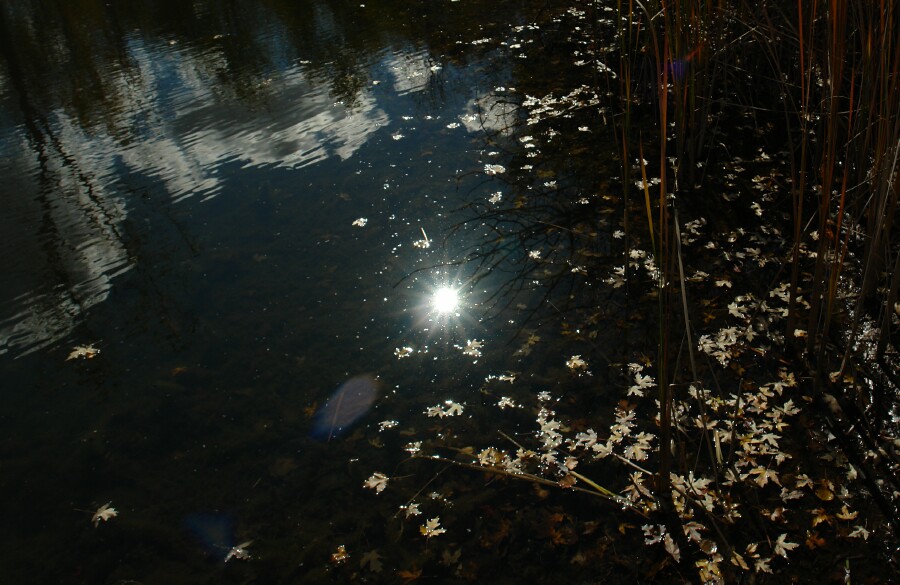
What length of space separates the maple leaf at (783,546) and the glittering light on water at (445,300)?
107 inches

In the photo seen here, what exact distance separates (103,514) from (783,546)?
3.67 metres

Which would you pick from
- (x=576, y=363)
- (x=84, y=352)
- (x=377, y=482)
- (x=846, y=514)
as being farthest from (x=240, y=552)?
(x=846, y=514)

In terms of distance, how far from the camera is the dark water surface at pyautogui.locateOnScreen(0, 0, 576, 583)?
142 inches

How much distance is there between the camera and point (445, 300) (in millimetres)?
5078

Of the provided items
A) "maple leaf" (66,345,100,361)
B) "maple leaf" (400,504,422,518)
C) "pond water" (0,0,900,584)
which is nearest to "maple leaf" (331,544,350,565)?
"pond water" (0,0,900,584)

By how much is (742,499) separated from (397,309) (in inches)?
111

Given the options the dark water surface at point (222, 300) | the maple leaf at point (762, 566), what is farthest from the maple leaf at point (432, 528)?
the maple leaf at point (762, 566)

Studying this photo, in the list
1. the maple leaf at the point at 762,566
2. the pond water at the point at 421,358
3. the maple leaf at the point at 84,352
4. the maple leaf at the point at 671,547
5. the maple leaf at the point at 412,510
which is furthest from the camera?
the maple leaf at the point at 84,352

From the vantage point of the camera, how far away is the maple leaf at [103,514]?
12.0 feet

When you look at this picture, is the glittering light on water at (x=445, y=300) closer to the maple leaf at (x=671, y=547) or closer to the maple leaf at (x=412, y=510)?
the maple leaf at (x=412, y=510)

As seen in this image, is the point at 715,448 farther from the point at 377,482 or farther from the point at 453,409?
the point at 377,482

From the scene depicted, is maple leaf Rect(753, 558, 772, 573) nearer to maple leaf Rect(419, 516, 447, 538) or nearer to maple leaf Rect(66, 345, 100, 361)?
maple leaf Rect(419, 516, 447, 538)

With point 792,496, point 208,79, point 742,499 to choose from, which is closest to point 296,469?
point 742,499

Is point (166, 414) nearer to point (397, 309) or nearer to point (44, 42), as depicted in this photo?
point (397, 309)
